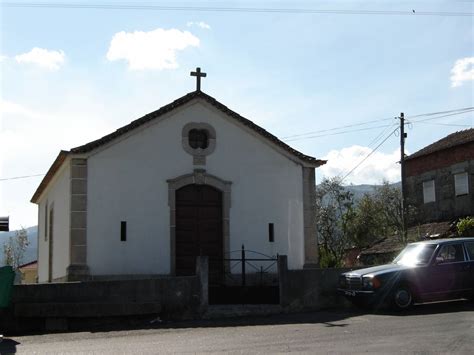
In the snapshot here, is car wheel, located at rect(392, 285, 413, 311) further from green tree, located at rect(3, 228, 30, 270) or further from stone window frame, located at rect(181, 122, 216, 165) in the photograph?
green tree, located at rect(3, 228, 30, 270)

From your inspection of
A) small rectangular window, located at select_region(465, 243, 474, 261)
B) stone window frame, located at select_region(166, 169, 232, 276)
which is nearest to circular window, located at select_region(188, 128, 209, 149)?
stone window frame, located at select_region(166, 169, 232, 276)

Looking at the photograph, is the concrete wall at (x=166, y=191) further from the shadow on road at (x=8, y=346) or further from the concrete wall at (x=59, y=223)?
the shadow on road at (x=8, y=346)

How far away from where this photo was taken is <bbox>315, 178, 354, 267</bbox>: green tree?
1506 inches

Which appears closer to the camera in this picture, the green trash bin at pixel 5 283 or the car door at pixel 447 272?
the green trash bin at pixel 5 283

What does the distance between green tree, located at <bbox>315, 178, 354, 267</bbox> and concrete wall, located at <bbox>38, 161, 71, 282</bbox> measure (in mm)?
19014

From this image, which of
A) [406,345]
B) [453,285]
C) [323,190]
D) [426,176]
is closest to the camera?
[406,345]

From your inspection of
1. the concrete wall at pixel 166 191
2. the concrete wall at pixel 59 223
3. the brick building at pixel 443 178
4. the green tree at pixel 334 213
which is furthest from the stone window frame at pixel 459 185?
the concrete wall at pixel 59 223

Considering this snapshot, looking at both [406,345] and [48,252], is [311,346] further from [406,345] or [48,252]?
[48,252]

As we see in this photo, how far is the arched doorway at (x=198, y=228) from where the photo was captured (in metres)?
18.1

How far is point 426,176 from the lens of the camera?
34.2 meters

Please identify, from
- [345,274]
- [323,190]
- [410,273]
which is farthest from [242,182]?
[323,190]

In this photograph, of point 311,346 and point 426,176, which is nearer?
point 311,346

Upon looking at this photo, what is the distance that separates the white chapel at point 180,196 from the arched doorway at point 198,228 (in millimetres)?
31

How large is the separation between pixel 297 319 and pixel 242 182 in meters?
6.72
